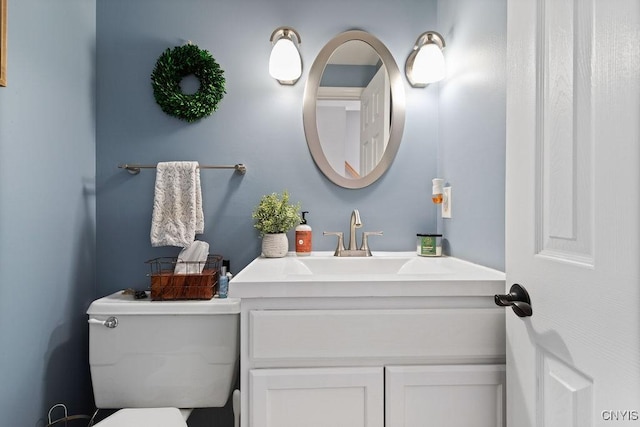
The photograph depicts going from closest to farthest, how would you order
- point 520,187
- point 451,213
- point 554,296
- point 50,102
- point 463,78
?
point 554,296 < point 520,187 < point 50,102 < point 463,78 < point 451,213

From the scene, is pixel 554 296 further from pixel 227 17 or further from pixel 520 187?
pixel 227 17

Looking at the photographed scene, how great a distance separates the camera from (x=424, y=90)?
66.4 inches

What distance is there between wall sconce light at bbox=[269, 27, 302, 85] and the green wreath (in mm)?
249

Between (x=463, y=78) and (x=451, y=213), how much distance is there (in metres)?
0.52

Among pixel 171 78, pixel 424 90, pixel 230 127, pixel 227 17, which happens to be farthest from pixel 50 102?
pixel 424 90

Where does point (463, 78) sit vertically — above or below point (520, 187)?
above

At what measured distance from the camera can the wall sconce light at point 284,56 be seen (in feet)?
5.06

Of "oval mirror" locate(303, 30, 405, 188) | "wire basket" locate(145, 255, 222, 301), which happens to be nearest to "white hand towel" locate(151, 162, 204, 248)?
"wire basket" locate(145, 255, 222, 301)

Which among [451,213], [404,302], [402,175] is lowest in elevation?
[404,302]

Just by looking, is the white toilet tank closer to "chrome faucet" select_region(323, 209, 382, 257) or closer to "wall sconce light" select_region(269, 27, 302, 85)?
"chrome faucet" select_region(323, 209, 382, 257)

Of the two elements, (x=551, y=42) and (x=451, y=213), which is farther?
(x=451, y=213)

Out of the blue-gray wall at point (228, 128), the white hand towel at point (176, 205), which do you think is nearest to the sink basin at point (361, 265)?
the blue-gray wall at point (228, 128)

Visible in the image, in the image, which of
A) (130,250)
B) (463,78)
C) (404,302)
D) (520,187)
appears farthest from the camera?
(130,250)

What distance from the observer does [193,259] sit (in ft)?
4.77
